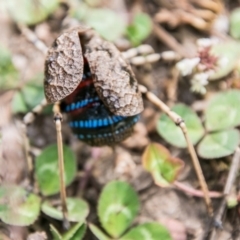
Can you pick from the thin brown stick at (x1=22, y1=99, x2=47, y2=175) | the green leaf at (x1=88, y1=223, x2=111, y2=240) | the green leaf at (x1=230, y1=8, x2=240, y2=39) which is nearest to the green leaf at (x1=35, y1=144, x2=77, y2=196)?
the thin brown stick at (x1=22, y1=99, x2=47, y2=175)

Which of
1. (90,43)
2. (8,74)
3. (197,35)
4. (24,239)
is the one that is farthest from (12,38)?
(24,239)

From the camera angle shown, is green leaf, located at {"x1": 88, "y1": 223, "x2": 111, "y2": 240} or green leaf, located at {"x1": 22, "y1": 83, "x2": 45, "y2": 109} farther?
green leaf, located at {"x1": 22, "y1": 83, "x2": 45, "y2": 109}

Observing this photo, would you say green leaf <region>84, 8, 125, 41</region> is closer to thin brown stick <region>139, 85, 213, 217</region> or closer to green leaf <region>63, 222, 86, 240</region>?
thin brown stick <region>139, 85, 213, 217</region>

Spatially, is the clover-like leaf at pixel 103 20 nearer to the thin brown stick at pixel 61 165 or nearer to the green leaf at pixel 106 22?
the green leaf at pixel 106 22

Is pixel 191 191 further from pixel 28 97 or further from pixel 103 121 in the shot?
pixel 28 97

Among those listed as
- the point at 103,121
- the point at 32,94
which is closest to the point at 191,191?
the point at 103,121
